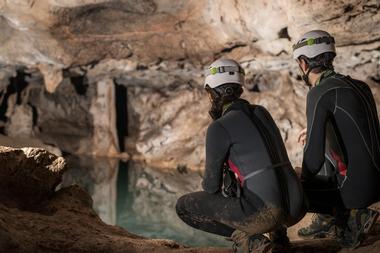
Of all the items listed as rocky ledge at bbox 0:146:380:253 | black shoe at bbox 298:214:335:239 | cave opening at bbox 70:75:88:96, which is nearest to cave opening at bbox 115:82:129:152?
cave opening at bbox 70:75:88:96

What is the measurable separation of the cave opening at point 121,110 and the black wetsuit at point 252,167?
34.4 feet

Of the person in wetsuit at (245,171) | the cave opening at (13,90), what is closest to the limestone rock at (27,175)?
the person in wetsuit at (245,171)

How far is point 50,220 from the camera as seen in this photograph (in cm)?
318

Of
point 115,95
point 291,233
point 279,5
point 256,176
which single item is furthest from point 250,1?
point 115,95

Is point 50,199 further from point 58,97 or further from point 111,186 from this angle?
point 58,97

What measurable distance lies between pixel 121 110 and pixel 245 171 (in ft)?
35.8

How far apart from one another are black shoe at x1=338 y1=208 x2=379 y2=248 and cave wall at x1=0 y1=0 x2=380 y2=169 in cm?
412

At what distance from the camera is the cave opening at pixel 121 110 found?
501 inches

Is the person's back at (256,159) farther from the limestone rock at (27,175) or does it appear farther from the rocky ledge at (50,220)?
the limestone rock at (27,175)

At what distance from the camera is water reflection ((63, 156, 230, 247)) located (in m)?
6.51

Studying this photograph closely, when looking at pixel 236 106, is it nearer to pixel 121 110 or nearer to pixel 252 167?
pixel 252 167

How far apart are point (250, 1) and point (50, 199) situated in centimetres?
459

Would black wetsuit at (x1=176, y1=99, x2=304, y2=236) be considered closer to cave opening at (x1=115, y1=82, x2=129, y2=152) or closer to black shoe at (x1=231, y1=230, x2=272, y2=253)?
black shoe at (x1=231, y1=230, x2=272, y2=253)

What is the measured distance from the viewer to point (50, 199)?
368 cm
